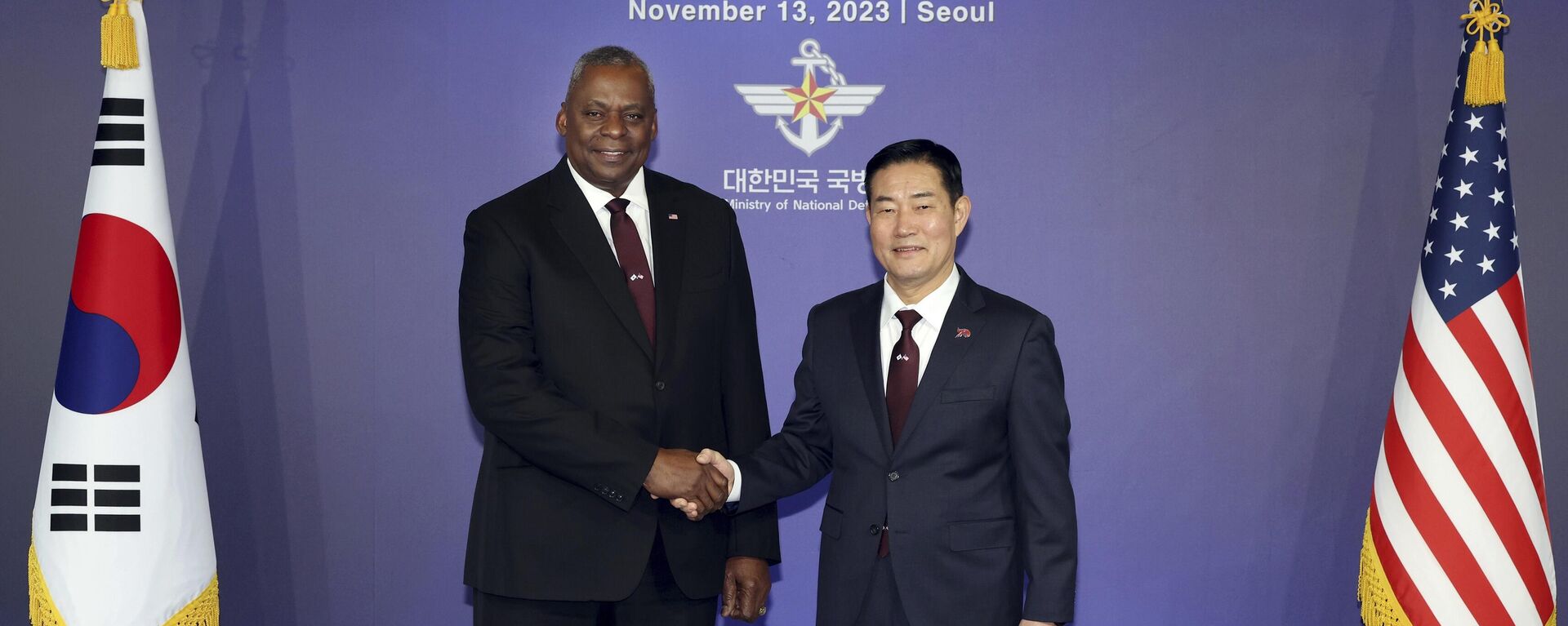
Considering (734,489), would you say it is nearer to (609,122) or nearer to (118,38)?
(609,122)

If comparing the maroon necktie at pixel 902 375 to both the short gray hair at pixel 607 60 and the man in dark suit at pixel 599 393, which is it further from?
the short gray hair at pixel 607 60

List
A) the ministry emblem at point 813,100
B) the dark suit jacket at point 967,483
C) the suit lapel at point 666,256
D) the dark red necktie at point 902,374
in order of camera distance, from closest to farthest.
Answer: the dark suit jacket at point 967,483 < the dark red necktie at point 902,374 < the suit lapel at point 666,256 < the ministry emblem at point 813,100

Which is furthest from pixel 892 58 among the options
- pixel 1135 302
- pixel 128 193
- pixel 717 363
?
pixel 128 193

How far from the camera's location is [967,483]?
7.63ft

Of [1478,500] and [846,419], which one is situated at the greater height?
[846,419]

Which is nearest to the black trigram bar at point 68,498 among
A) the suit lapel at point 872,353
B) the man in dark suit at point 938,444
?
the man in dark suit at point 938,444

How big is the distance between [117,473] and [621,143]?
5.30 feet

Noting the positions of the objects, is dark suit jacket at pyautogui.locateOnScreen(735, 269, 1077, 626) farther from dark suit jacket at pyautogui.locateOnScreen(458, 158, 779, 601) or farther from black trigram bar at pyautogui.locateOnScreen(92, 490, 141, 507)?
black trigram bar at pyautogui.locateOnScreen(92, 490, 141, 507)

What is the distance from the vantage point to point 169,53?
3.56 meters

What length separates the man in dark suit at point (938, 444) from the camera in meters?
2.29

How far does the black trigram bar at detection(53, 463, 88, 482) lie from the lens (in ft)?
9.75

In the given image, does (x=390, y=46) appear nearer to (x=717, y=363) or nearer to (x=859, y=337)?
(x=717, y=363)

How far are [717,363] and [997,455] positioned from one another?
28.1 inches

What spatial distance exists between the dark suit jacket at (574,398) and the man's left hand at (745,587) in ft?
0.13
